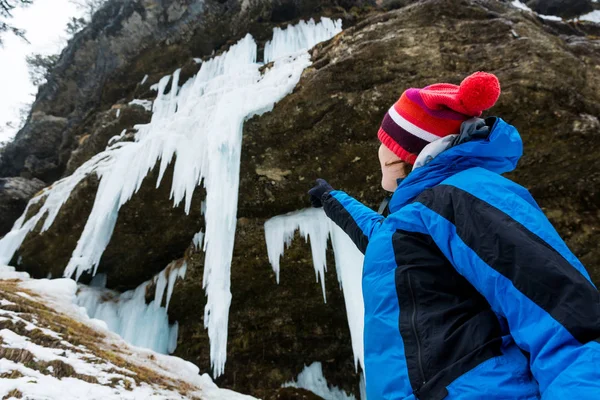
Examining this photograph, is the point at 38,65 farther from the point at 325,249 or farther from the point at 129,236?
the point at 325,249

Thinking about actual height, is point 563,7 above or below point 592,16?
above

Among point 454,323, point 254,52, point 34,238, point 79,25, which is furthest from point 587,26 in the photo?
point 79,25

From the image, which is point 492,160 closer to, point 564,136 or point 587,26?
point 564,136

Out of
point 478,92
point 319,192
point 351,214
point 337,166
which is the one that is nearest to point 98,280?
point 337,166

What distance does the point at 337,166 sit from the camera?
221 inches

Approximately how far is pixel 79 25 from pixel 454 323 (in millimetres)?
24424

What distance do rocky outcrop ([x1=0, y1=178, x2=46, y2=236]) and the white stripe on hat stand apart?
1053cm

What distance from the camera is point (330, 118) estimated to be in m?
5.34

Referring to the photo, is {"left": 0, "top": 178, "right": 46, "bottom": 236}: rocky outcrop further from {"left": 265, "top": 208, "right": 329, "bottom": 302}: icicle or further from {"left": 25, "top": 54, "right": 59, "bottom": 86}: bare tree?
{"left": 25, "top": 54, "right": 59, "bottom": 86}: bare tree

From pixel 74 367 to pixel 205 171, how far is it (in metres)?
3.29

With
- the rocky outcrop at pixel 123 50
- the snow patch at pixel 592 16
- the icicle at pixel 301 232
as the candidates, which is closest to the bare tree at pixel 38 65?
the rocky outcrop at pixel 123 50

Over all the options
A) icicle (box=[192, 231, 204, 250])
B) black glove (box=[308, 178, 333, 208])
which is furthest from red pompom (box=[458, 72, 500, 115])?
icicle (box=[192, 231, 204, 250])

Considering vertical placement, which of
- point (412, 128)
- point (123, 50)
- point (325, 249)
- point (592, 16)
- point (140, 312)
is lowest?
point (140, 312)

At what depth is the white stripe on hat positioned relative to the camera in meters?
1.56
